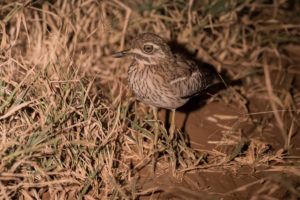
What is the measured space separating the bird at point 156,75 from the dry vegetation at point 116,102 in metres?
0.24

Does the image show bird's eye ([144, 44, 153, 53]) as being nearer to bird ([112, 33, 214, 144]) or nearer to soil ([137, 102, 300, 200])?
bird ([112, 33, 214, 144])

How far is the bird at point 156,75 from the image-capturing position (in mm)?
3408

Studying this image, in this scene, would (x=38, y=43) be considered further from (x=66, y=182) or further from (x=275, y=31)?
(x=275, y=31)

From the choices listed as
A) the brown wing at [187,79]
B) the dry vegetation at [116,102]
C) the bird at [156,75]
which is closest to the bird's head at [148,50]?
the bird at [156,75]

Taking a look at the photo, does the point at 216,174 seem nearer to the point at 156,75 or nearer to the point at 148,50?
the point at 156,75

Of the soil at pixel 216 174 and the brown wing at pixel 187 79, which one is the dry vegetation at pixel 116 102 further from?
the brown wing at pixel 187 79

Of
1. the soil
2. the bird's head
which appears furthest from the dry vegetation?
the bird's head

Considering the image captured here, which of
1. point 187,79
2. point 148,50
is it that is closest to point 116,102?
point 148,50

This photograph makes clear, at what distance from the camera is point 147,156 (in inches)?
132

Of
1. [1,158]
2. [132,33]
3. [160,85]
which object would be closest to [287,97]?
[160,85]

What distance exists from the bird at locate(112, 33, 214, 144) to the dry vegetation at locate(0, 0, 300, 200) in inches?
9.5

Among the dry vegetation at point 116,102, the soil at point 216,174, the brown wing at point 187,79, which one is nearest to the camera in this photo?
the dry vegetation at point 116,102

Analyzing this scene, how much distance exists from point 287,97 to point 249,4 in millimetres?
1614

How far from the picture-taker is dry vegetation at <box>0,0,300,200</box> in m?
2.86
